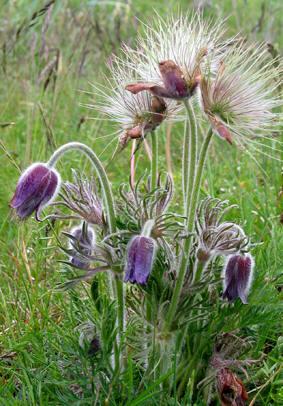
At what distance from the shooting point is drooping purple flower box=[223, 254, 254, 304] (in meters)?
1.72

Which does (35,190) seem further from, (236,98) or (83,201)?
(236,98)

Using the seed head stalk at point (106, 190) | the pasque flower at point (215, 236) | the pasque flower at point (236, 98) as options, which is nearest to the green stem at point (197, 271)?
the pasque flower at point (215, 236)

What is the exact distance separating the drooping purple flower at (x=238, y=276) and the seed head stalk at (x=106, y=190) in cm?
25

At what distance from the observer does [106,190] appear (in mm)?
1700

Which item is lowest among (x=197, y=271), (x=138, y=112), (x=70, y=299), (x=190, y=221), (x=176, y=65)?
(x=70, y=299)

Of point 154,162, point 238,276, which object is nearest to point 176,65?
point 154,162

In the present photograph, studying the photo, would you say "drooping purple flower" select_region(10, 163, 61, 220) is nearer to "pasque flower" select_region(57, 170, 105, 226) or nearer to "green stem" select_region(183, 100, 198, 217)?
"pasque flower" select_region(57, 170, 105, 226)

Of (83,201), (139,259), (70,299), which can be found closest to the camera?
(139,259)

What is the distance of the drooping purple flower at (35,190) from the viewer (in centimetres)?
162

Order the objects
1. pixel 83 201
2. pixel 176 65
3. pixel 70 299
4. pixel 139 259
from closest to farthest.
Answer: pixel 139 259 → pixel 176 65 → pixel 83 201 → pixel 70 299

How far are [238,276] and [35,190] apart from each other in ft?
1.69

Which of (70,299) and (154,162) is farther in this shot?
(70,299)

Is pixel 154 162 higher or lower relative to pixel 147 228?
higher

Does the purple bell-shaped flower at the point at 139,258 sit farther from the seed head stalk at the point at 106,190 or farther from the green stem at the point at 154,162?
the green stem at the point at 154,162
